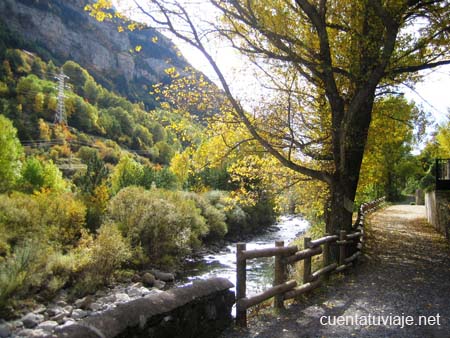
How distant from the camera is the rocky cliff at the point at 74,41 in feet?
477

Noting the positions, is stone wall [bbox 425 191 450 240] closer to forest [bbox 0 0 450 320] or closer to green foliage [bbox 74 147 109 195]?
forest [bbox 0 0 450 320]

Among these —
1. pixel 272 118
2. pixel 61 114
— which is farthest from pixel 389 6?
pixel 61 114

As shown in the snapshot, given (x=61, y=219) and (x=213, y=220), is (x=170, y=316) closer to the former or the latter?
(x=61, y=219)

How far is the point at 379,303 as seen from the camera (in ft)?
23.0

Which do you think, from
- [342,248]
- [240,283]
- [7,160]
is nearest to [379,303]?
[342,248]

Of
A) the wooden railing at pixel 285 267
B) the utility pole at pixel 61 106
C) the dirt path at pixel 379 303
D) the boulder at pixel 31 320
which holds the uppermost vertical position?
the utility pole at pixel 61 106

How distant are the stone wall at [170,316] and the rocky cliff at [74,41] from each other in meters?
134

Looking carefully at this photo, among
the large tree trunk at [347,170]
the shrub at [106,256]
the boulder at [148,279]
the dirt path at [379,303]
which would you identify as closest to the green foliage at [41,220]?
the shrub at [106,256]

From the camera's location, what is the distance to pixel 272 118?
440 inches

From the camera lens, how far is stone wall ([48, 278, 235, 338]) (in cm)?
363

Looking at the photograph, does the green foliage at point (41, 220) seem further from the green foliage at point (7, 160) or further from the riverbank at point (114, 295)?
the green foliage at point (7, 160)

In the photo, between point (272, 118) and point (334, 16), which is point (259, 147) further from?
point (334, 16)

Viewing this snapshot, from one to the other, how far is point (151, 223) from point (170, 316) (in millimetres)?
15939

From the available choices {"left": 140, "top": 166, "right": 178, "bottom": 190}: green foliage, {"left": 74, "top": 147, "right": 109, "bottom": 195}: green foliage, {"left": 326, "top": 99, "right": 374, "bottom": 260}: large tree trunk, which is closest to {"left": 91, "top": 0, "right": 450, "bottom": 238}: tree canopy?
{"left": 326, "top": 99, "right": 374, "bottom": 260}: large tree trunk
